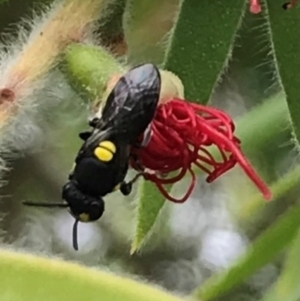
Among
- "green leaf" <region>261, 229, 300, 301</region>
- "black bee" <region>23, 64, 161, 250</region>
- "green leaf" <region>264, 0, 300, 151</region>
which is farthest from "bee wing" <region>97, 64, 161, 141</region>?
"green leaf" <region>261, 229, 300, 301</region>

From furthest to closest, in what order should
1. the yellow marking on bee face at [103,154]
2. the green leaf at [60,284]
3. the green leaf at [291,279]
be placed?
the green leaf at [291,279] → the yellow marking on bee face at [103,154] → the green leaf at [60,284]

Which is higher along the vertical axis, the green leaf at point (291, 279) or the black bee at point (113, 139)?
the black bee at point (113, 139)

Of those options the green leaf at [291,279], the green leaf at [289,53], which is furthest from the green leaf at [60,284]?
the green leaf at [291,279]

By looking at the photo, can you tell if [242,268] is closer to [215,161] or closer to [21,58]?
[215,161]

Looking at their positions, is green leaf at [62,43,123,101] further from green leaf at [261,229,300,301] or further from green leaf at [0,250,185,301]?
green leaf at [261,229,300,301]

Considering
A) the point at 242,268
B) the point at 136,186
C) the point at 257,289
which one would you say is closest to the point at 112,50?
the point at 136,186

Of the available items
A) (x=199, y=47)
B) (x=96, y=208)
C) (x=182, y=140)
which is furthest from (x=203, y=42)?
(x=96, y=208)

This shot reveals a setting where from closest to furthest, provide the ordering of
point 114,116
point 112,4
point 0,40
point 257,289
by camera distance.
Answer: point 114,116 → point 112,4 → point 0,40 → point 257,289

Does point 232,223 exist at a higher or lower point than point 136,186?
lower

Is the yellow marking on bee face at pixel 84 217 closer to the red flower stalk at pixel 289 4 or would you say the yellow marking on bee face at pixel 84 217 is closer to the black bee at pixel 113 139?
the black bee at pixel 113 139
